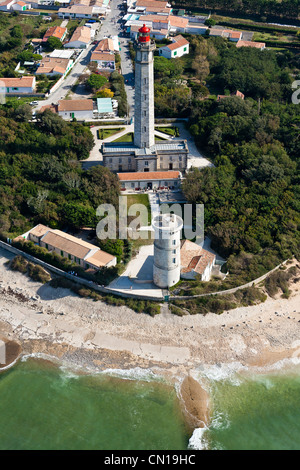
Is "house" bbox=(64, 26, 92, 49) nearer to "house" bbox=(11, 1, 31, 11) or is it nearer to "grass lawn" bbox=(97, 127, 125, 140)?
"house" bbox=(11, 1, 31, 11)

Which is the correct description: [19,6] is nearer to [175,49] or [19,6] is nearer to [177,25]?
[177,25]

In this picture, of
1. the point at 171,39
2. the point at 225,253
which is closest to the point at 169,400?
the point at 225,253

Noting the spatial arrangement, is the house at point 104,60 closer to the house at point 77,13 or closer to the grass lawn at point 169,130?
the grass lawn at point 169,130

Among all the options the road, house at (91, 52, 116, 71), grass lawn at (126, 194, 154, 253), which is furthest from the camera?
house at (91, 52, 116, 71)

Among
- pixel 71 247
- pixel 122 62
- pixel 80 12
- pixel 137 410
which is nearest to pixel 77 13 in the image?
pixel 80 12

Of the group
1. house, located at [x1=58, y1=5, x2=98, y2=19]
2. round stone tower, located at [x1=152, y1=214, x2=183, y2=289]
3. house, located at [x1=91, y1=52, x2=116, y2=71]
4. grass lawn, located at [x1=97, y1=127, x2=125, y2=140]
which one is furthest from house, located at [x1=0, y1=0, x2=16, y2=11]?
round stone tower, located at [x1=152, y1=214, x2=183, y2=289]
